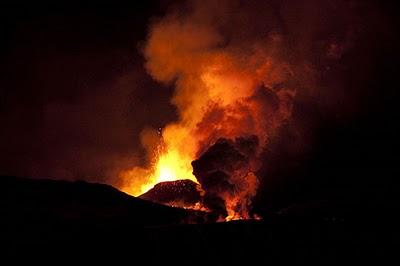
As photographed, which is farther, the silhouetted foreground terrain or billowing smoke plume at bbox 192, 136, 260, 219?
billowing smoke plume at bbox 192, 136, 260, 219

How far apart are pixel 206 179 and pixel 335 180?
18.9 m

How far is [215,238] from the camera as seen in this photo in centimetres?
2423

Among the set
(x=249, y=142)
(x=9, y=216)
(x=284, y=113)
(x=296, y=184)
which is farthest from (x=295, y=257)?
(x=284, y=113)

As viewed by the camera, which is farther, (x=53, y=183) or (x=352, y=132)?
(x=352, y=132)

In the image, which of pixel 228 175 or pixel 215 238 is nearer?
pixel 215 238

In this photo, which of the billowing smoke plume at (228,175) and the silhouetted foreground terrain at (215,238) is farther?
the billowing smoke plume at (228,175)

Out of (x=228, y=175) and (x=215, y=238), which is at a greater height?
(x=228, y=175)

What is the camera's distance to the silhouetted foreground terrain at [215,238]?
20938 millimetres

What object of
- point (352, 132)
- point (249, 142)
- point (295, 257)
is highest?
point (352, 132)

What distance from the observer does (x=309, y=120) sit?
65.0m

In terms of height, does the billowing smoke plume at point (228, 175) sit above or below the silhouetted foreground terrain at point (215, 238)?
above

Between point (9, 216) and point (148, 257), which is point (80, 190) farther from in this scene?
point (148, 257)

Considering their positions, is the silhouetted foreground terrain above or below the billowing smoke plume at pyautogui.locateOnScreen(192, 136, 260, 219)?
below

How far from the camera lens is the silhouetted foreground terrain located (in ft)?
68.7
